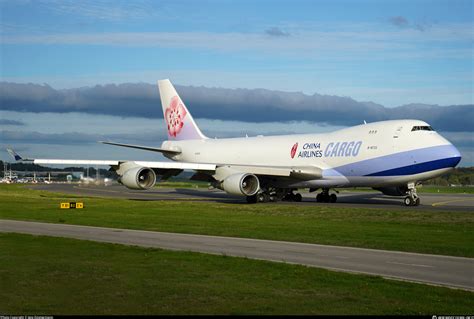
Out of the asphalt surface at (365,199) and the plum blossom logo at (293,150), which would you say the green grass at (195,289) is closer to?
the asphalt surface at (365,199)

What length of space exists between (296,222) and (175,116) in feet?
109

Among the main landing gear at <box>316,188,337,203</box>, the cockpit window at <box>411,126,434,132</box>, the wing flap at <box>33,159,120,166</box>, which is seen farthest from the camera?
the main landing gear at <box>316,188,337,203</box>

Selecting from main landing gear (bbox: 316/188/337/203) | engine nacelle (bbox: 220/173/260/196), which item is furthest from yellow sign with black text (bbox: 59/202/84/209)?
main landing gear (bbox: 316/188/337/203)

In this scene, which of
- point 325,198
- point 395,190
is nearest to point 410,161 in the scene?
point 395,190

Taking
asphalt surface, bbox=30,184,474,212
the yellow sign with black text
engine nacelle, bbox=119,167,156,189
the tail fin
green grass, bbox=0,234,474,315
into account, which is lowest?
asphalt surface, bbox=30,184,474,212

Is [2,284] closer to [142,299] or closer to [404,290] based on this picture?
[142,299]

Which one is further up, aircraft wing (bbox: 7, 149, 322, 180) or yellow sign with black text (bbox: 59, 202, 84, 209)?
aircraft wing (bbox: 7, 149, 322, 180)

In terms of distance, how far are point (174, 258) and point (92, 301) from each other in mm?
6324

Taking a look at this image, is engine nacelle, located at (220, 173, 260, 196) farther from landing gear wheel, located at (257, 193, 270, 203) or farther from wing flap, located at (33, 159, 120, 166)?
wing flap, located at (33, 159, 120, 166)

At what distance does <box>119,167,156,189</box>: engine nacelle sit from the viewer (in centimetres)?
4781

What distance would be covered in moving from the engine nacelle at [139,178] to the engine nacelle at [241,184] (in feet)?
16.3

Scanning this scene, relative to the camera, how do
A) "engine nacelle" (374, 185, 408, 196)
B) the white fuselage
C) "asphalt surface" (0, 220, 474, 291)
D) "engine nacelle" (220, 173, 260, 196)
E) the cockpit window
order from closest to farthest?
"asphalt surface" (0, 220, 474, 291), the white fuselage, the cockpit window, "engine nacelle" (220, 173, 260, 196), "engine nacelle" (374, 185, 408, 196)

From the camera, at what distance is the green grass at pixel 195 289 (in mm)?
12422

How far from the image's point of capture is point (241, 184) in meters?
46.4
